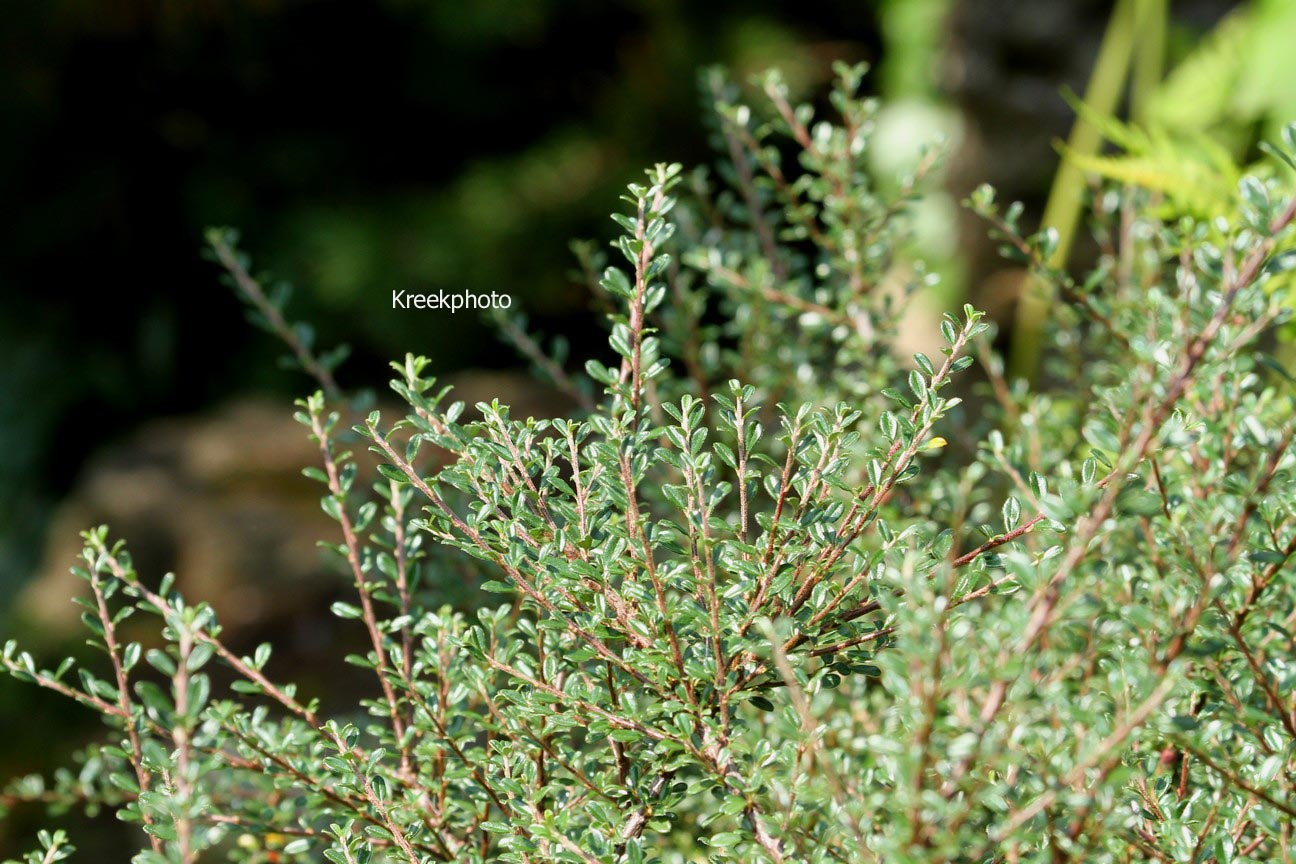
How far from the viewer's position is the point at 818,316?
1.03 meters

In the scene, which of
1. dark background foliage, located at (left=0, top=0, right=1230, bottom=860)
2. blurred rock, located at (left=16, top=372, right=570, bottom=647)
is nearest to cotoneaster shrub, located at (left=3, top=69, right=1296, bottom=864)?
blurred rock, located at (left=16, top=372, right=570, bottom=647)

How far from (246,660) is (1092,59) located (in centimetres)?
296

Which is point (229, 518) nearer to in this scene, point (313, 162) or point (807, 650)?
point (313, 162)

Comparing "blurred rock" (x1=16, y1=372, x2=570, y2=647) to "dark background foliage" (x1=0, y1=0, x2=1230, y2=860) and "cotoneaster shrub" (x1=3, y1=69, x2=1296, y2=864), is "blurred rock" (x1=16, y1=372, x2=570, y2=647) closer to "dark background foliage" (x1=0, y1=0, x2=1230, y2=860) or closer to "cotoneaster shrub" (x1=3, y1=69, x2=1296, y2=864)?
"dark background foliage" (x1=0, y1=0, x2=1230, y2=860)

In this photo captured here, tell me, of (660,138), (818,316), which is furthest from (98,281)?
(818,316)

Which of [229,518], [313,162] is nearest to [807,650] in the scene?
[229,518]

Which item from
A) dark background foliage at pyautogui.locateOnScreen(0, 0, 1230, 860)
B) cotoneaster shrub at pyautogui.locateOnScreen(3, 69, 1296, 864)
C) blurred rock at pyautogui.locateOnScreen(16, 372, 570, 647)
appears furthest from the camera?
dark background foliage at pyautogui.locateOnScreen(0, 0, 1230, 860)

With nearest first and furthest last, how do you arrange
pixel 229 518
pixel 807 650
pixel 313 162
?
pixel 807 650 < pixel 229 518 < pixel 313 162

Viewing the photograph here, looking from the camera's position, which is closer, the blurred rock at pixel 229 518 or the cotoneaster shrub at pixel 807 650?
the cotoneaster shrub at pixel 807 650

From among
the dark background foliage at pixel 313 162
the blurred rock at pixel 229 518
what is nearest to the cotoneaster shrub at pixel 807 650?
the blurred rock at pixel 229 518

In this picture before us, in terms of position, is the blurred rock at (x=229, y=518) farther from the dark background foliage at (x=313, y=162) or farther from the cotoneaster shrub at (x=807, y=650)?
the cotoneaster shrub at (x=807, y=650)

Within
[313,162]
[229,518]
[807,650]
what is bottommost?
[807,650]

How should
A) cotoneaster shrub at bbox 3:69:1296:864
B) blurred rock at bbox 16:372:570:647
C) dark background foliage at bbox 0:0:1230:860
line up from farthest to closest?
dark background foliage at bbox 0:0:1230:860 → blurred rock at bbox 16:372:570:647 → cotoneaster shrub at bbox 3:69:1296:864

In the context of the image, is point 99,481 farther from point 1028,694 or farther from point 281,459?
point 1028,694
